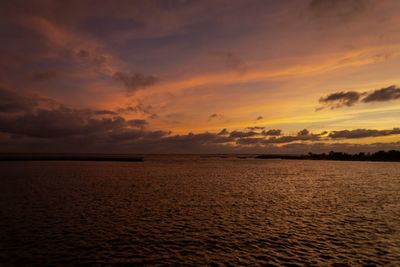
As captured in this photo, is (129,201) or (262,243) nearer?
(262,243)

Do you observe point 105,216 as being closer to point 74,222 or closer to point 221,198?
point 74,222

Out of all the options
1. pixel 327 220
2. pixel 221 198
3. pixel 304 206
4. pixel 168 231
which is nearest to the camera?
pixel 168 231

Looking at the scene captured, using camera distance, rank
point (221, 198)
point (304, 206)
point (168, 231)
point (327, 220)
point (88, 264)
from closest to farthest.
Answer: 1. point (88, 264)
2. point (168, 231)
3. point (327, 220)
4. point (304, 206)
5. point (221, 198)

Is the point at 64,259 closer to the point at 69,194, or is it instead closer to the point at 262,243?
the point at 262,243

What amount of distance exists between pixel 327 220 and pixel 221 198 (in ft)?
58.4

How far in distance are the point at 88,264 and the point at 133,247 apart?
4121 mm

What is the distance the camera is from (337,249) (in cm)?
2319

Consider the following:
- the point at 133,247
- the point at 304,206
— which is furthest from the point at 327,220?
the point at 133,247

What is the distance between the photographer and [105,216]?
33531mm

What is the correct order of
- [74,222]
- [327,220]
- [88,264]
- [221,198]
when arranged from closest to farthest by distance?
[88,264], [74,222], [327,220], [221,198]

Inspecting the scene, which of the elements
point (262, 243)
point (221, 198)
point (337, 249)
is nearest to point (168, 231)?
point (262, 243)

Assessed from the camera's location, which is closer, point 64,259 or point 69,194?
point 64,259

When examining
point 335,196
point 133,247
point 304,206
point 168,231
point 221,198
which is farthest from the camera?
point 335,196

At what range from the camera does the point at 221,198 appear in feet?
155
